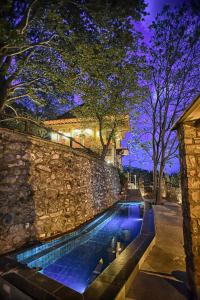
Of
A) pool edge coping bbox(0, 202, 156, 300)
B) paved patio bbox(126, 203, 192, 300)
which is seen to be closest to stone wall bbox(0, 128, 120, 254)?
pool edge coping bbox(0, 202, 156, 300)

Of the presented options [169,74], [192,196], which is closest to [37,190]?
[192,196]

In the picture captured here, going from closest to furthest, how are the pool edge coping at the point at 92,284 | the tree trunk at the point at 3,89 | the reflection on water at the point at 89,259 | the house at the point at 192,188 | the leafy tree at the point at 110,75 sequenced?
the pool edge coping at the point at 92,284 < the house at the point at 192,188 < the reflection on water at the point at 89,259 < the tree trunk at the point at 3,89 < the leafy tree at the point at 110,75

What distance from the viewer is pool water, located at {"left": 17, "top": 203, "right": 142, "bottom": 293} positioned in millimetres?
3900

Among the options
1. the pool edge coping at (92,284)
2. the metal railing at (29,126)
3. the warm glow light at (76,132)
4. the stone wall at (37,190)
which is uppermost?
the warm glow light at (76,132)

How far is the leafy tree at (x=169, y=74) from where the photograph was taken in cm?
1214

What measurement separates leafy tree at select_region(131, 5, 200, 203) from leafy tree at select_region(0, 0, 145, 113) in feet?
23.5

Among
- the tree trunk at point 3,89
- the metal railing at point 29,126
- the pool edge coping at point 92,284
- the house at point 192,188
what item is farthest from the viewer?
the tree trunk at point 3,89

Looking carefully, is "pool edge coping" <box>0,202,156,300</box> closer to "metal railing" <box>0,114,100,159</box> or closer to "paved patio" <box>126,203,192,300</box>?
"paved patio" <box>126,203,192,300</box>

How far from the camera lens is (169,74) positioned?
12930 millimetres

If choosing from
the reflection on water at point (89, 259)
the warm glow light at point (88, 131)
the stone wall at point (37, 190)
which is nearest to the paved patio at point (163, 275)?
the reflection on water at point (89, 259)

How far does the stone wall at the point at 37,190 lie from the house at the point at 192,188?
4.24 m

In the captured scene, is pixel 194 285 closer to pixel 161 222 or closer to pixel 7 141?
pixel 161 222

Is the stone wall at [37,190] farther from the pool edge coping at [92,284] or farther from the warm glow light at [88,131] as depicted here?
the warm glow light at [88,131]

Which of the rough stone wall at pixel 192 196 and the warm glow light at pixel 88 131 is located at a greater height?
the warm glow light at pixel 88 131
